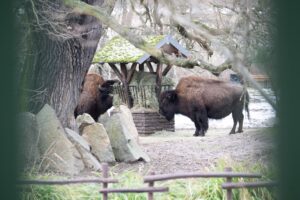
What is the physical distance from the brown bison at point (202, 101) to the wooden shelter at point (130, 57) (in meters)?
0.44

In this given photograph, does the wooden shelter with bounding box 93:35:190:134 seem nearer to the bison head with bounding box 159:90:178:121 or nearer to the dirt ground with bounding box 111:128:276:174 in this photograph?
the bison head with bounding box 159:90:178:121

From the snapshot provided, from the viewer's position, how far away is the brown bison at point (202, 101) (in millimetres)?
12752

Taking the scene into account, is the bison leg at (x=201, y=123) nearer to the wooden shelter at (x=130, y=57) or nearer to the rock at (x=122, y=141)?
the wooden shelter at (x=130, y=57)

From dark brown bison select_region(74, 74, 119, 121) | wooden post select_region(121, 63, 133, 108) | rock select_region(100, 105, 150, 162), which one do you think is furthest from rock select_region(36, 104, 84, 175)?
wooden post select_region(121, 63, 133, 108)

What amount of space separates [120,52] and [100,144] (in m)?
4.92

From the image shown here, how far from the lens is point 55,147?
733 centimetres

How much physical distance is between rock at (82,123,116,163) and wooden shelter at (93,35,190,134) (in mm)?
3889

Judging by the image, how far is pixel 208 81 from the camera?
44.4ft

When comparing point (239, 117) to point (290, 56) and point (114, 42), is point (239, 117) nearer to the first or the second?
point (114, 42)

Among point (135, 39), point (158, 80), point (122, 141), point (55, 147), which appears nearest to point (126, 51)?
point (158, 80)

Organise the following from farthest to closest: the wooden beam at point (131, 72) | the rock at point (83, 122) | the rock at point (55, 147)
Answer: the wooden beam at point (131, 72)
the rock at point (83, 122)
the rock at point (55, 147)

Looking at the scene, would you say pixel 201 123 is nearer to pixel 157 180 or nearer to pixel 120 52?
pixel 120 52

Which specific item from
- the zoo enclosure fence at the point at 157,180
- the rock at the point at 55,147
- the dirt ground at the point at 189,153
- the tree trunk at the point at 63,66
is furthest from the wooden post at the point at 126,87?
the zoo enclosure fence at the point at 157,180

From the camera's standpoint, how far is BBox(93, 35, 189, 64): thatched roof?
1207 cm
